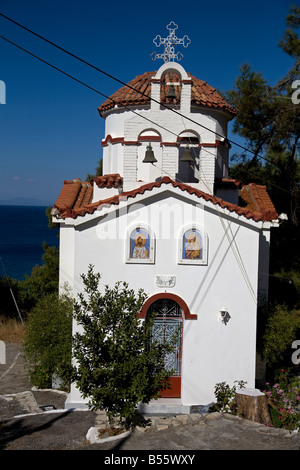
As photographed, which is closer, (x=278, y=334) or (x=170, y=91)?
(x=278, y=334)

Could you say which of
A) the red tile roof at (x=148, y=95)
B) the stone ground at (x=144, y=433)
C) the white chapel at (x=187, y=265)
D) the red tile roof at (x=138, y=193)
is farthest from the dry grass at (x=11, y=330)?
the red tile roof at (x=148, y=95)

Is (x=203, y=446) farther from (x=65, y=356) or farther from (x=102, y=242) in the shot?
(x=102, y=242)

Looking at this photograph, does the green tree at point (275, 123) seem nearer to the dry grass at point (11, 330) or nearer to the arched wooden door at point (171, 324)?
the arched wooden door at point (171, 324)

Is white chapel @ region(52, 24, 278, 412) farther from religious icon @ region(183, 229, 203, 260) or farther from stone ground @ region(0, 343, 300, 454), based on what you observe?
stone ground @ region(0, 343, 300, 454)

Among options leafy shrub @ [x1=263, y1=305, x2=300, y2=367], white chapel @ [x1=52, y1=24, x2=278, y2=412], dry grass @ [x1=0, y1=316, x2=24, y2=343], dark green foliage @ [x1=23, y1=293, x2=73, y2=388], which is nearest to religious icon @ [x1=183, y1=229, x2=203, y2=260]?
white chapel @ [x1=52, y1=24, x2=278, y2=412]

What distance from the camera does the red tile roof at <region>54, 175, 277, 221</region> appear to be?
1145 cm

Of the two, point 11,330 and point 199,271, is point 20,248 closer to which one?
point 11,330

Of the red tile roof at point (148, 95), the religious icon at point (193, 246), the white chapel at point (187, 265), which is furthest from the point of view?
the red tile roof at point (148, 95)

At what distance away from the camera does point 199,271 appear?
38.7 ft

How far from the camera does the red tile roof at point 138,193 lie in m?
11.5

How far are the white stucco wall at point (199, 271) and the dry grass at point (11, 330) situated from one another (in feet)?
35.8

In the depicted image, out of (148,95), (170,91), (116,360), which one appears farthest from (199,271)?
(148,95)

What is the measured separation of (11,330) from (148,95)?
1300 centimetres

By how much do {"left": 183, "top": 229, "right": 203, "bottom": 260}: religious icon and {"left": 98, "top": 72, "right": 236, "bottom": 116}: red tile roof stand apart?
3.91m
